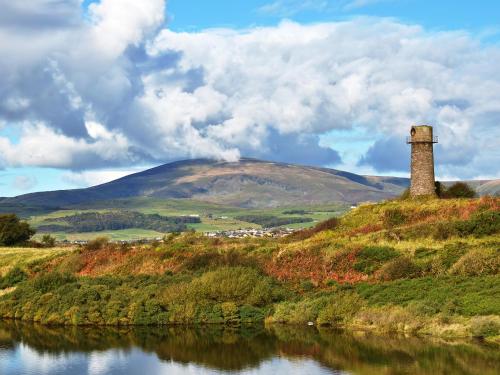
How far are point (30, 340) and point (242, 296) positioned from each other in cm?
1493

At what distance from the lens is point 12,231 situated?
326ft

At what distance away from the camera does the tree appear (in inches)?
3880

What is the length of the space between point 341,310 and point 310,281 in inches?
328

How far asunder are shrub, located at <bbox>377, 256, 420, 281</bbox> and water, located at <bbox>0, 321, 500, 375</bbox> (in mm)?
9511

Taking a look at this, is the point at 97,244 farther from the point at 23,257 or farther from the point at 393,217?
the point at 393,217

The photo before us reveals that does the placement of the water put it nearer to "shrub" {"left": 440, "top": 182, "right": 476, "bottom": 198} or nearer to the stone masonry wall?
the stone masonry wall

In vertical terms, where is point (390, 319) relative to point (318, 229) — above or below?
below

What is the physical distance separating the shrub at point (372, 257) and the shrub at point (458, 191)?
24.7 metres

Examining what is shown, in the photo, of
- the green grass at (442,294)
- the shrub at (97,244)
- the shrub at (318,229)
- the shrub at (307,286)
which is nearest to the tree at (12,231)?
the shrub at (97,244)

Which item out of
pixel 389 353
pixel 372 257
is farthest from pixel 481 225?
pixel 389 353

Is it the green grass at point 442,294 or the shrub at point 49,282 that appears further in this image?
the shrub at point 49,282

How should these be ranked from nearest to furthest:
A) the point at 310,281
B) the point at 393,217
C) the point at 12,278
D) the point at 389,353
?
the point at 389,353 → the point at 310,281 → the point at 12,278 → the point at 393,217

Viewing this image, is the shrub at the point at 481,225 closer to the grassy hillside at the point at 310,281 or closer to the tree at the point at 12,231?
the grassy hillside at the point at 310,281

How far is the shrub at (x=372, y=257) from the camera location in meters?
59.4
